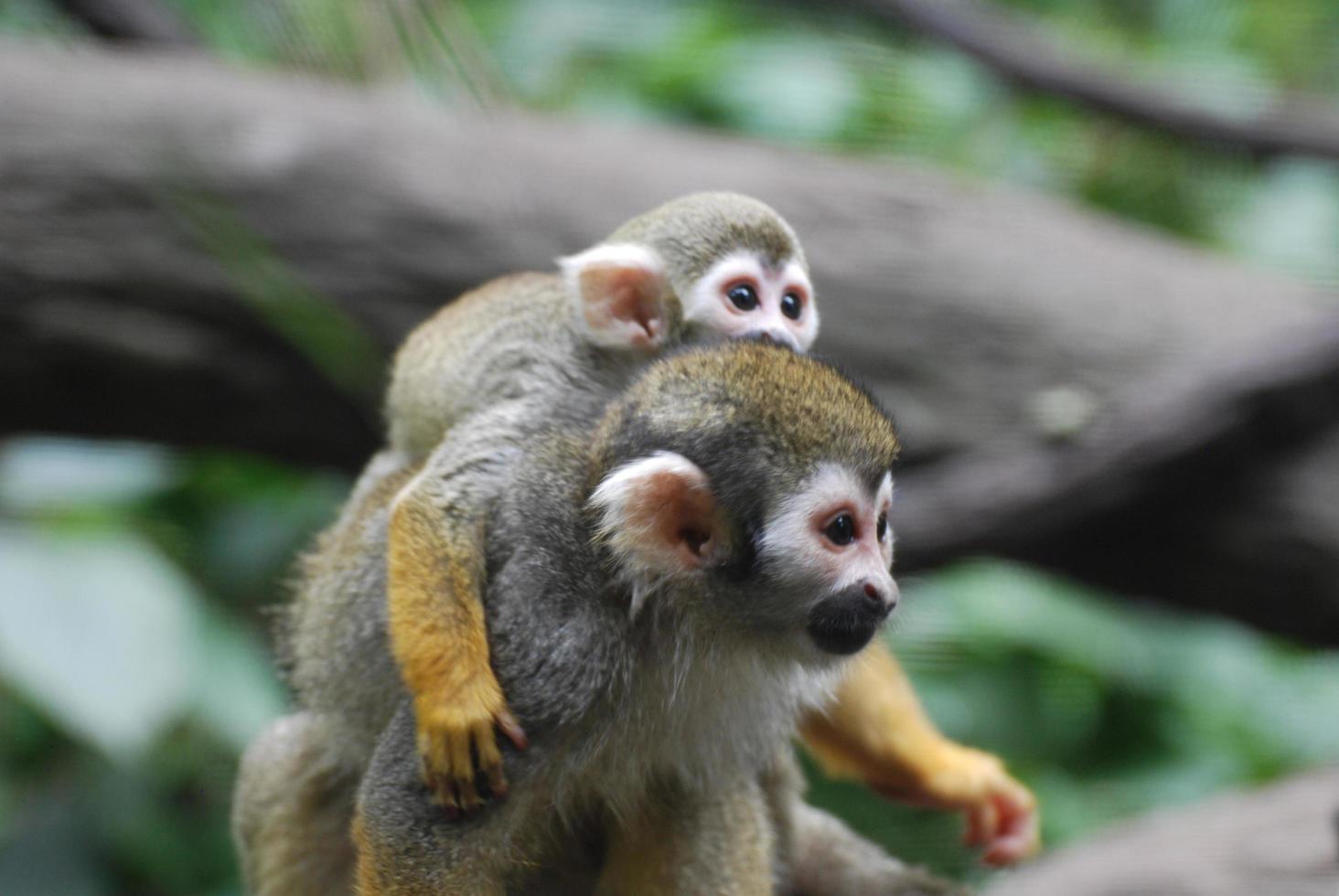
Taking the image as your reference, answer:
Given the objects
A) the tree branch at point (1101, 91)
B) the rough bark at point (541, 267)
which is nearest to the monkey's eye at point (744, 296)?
the rough bark at point (541, 267)

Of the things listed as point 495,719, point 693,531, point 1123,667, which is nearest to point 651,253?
point 693,531

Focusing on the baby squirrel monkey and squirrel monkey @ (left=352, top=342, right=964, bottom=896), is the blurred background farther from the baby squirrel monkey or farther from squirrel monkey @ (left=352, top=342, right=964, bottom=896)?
squirrel monkey @ (left=352, top=342, right=964, bottom=896)

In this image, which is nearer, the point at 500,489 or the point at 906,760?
the point at 500,489

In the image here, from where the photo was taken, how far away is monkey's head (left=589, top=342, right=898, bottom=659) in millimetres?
1632

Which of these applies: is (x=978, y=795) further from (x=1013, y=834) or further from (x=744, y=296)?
(x=744, y=296)

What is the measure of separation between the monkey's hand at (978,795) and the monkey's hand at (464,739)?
88 centimetres

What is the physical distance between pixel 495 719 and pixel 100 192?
97.7 inches

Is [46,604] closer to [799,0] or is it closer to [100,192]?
[100,192]

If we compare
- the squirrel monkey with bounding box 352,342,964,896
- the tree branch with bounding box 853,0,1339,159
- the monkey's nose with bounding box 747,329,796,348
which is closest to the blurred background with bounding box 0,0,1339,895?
the tree branch with bounding box 853,0,1339,159

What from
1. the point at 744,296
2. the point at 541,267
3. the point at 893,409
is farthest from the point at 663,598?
the point at 541,267

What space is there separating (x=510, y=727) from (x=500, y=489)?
331mm

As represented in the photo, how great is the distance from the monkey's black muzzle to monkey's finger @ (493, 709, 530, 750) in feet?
1.22

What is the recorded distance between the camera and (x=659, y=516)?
5.39 ft

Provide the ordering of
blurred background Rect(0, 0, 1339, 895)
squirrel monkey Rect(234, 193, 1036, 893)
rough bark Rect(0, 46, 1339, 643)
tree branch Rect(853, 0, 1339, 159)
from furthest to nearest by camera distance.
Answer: tree branch Rect(853, 0, 1339, 159) → rough bark Rect(0, 46, 1339, 643) → blurred background Rect(0, 0, 1339, 895) → squirrel monkey Rect(234, 193, 1036, 893)
